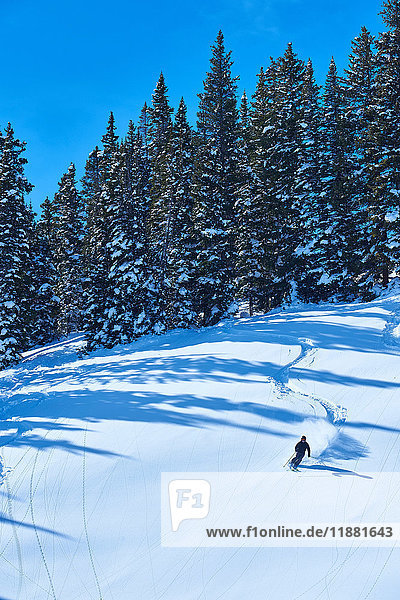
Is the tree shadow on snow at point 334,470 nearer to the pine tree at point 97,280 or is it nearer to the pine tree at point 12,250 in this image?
the pine tree at point 12,250

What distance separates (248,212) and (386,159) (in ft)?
28.4

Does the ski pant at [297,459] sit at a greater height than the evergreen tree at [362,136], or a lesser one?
lesser

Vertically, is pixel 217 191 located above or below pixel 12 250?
above

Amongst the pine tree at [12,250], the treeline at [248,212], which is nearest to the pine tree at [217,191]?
the treeline at [248,212]

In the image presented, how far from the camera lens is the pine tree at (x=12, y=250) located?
22538mm

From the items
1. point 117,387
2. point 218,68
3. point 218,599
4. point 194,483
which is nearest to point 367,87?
point 218,68

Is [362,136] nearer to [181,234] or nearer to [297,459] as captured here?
[181,234]

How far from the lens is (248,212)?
27.9 metres

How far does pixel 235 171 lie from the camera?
28.9 m

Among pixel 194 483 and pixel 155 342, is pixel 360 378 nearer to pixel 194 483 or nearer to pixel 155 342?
pixel 194 483

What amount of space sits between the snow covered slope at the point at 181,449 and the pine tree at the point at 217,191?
8975 millimetres

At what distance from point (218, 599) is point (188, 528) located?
4.63 feet

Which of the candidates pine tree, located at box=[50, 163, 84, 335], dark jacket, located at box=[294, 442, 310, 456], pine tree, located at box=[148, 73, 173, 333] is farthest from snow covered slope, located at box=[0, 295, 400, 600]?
pine tree, located at box=[50, 163, 84, 335]

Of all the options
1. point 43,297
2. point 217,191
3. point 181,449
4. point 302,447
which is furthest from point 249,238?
point 302,447
